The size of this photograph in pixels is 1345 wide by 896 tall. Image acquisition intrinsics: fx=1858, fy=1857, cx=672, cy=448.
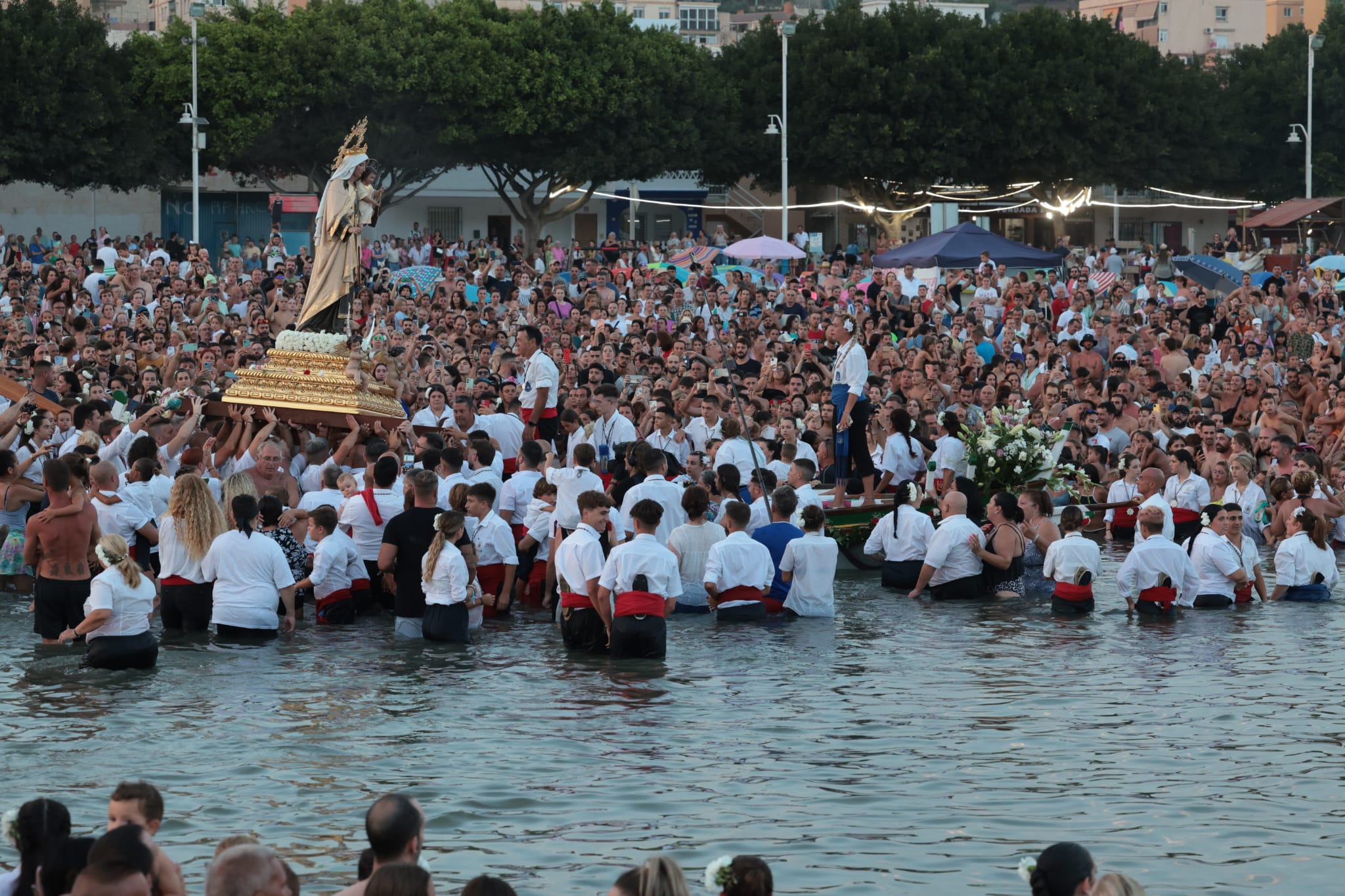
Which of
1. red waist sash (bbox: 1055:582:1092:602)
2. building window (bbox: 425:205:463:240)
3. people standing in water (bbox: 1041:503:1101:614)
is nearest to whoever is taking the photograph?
people standing in water (bbox: 1041:503:1101:614)

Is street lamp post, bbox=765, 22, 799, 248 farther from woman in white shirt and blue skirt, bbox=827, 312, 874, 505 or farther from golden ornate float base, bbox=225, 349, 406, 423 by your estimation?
golden ornate float base, bbox=225, 349, 406, 423

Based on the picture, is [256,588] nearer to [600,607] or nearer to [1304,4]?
[600,607]

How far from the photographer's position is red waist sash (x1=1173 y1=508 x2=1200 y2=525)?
1619 cm

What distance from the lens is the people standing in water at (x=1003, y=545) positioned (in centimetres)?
1471

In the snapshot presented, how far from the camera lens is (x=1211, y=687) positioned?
38.4 ft

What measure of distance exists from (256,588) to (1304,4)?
97832 mm

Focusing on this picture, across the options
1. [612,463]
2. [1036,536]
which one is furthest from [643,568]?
[612,463]

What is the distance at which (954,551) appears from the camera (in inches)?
587

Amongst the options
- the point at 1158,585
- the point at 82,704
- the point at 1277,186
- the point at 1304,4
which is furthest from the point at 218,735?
the point at 1304,4

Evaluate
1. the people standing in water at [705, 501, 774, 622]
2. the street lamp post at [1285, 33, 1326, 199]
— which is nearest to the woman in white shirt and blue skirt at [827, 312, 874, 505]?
the people standing in water at [705, 501, 774, 622]

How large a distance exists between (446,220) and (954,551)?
46181mm

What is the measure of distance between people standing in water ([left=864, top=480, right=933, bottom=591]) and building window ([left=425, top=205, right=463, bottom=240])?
44524mm

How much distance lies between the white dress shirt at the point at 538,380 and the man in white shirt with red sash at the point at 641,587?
230 inches

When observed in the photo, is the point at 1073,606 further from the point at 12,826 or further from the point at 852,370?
the point at 12,826
